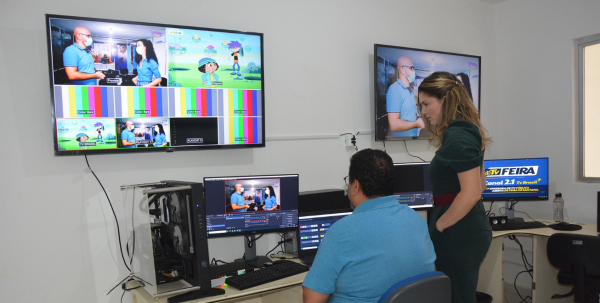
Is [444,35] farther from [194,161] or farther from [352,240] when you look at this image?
[352,240]

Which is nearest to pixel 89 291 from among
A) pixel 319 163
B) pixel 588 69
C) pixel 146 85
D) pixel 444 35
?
pixel 146 85

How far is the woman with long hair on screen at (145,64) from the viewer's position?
2352 millimetres

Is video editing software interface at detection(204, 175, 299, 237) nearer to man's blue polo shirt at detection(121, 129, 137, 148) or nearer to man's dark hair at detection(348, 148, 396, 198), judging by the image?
man's blue polo shirt at detection(121, 129, 137, 148)

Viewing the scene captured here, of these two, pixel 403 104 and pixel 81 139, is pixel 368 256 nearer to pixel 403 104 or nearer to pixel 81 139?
pixel 81 139

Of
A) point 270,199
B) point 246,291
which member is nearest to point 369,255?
point 246,291

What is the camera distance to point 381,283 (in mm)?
1301

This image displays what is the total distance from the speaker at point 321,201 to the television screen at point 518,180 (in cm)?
145

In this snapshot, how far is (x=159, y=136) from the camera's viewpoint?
95.4 inches

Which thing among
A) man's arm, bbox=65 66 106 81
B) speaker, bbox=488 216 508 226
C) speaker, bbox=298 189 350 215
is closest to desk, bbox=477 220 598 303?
speaker, bbox=488 216 508 226

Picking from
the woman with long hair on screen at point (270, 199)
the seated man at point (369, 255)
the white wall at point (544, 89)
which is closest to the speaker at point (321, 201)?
the woman with long hair on screen at point (270, 199)

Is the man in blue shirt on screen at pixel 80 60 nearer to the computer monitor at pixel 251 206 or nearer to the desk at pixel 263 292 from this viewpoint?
the computer monitor at pixel 251 206

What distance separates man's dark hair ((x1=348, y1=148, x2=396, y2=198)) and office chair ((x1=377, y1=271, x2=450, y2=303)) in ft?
1.01

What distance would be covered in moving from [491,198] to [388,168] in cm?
241

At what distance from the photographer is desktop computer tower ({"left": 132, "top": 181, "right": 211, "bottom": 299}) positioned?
6.25 feet
